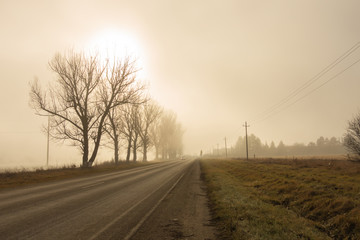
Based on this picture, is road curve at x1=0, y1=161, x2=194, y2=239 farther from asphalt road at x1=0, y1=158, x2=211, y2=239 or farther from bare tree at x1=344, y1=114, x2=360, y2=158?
bare tree at x1=344, y1=114, x2=360, y2=158

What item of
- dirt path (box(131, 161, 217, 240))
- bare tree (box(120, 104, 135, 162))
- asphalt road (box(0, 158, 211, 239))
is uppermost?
bare tree (box(120, 104, 135, 162))

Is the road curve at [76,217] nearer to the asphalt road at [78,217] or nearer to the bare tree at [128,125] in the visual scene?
the asphalt road at [78,217]

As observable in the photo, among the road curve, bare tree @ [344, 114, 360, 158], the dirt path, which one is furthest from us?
bare tree @ [344, 114, 360, 158]

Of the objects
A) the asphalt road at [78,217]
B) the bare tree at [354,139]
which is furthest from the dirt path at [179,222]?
the bare tree at [354,139]

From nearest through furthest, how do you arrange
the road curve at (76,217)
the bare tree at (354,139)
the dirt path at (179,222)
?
the road curve at (76,217), the dirt path at (179,222), the bare tree at (354,139)

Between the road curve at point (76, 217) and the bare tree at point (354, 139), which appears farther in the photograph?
the bare tree at point (354, 139)

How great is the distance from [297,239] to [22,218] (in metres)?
6.83

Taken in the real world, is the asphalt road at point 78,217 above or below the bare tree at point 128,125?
below

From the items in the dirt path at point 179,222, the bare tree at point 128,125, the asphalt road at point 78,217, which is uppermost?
the bare tree at point 128,125

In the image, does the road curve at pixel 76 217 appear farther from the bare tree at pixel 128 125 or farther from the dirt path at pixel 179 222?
the bare tree at pixel 128 125

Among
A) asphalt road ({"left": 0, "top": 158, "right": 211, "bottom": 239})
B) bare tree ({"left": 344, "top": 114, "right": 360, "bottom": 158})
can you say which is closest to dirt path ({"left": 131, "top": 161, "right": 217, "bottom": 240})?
asphalt road ({"left": 0, "top": 158, "right": 211, "bottom": 239})

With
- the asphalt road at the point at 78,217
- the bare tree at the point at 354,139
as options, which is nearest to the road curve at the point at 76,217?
the asphalt road at the point at 78,217

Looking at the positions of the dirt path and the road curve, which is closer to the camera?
the road curve

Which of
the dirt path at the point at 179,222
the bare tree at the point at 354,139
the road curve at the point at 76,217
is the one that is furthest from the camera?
the bare tree at the point at 354,139
